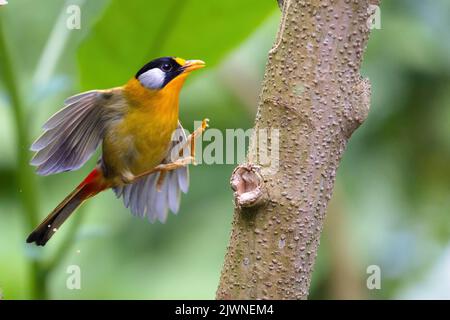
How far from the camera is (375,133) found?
268cm

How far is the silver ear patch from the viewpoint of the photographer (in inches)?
45.2

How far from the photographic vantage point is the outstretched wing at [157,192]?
1.27 metres

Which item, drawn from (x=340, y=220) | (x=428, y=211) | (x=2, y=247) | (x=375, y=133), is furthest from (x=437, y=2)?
(x=2, y=247)

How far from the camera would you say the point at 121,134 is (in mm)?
1185

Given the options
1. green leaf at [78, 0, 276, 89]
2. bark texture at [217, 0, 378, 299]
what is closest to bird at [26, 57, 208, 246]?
bark texture at [217, 0, 378, 299]

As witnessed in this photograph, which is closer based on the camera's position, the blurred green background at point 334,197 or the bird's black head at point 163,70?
the bird's black head at point 163,70

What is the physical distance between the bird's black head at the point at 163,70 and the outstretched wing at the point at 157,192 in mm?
111

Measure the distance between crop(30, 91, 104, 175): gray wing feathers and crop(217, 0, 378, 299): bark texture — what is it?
29 cm

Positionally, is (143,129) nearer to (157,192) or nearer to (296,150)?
(157,192)

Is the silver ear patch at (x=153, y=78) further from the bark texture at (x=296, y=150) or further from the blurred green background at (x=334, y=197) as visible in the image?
the blurred green background at (x=334, y=197)

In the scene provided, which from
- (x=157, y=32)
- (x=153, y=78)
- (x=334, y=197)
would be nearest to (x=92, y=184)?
(x=153, y=78)

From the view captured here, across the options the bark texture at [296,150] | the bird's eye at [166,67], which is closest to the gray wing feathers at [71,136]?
the bird's eye at [166,67]

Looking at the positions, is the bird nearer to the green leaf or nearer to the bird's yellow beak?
the bird's yellow beak
